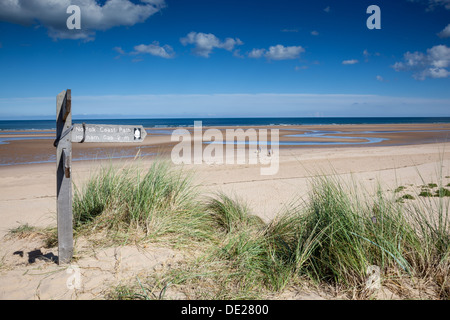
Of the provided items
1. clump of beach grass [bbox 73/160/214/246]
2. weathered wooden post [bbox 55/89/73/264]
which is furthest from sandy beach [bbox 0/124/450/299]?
clump of beach grass [bbox 73/160/214/246]

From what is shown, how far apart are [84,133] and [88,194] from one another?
1533mm

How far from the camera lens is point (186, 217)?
476cm

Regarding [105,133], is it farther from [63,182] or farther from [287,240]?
[287,240]

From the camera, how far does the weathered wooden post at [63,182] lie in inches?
144

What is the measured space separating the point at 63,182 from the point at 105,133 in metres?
0.78

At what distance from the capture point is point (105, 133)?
13.0 feet

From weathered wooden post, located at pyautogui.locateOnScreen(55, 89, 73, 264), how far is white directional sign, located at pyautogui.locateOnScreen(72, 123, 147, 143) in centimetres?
12

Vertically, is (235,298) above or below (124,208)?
below

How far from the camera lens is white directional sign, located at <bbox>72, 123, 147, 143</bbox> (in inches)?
149

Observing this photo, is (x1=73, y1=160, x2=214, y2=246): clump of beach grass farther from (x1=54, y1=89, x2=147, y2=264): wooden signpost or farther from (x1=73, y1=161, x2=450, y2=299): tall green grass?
(x1=54, y1=89, x2=147, y2=264): wooden signpost
